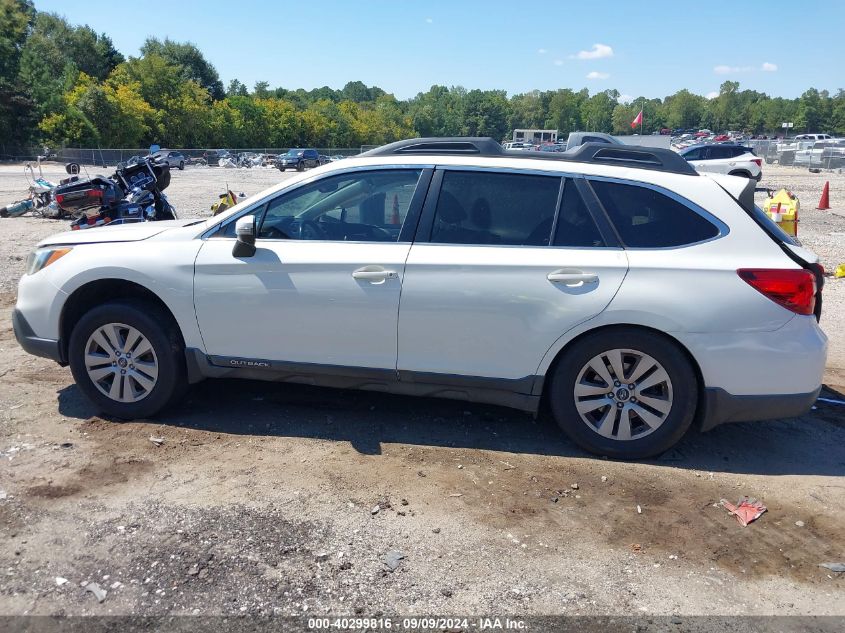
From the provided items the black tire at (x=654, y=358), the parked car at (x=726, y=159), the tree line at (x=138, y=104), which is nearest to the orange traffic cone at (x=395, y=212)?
the black tire at (x=654, y=358)

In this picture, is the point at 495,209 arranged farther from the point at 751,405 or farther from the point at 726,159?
the point at 726,159

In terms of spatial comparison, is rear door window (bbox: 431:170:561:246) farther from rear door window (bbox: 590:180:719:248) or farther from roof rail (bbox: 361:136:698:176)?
rear door window (bbox: 590:180:719:248)

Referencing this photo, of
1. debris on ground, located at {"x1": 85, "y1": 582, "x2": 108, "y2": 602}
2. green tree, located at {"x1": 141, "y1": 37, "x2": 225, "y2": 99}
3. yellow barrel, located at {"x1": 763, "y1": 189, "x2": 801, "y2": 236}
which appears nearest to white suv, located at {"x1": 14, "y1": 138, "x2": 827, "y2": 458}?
debris on ground, located at {"x1": 85, "y1": 582, "x2": 108, "y2": 602}

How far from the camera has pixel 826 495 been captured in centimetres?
388

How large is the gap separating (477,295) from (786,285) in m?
1.75

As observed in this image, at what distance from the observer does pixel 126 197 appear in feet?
35.2

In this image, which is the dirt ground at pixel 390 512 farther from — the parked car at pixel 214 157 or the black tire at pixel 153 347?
the parked car at pixel 214 157

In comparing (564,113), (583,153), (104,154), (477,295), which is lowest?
(477,295)

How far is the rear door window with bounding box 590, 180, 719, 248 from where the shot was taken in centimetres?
406

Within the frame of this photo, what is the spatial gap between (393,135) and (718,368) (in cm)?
9585

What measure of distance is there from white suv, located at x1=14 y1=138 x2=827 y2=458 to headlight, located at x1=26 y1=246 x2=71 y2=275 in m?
0.02

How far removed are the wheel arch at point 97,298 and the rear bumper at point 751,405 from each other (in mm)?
3389

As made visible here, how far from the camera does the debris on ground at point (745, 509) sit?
11.8ft

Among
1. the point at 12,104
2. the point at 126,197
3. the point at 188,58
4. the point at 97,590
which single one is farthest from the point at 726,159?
the point at 188,58
